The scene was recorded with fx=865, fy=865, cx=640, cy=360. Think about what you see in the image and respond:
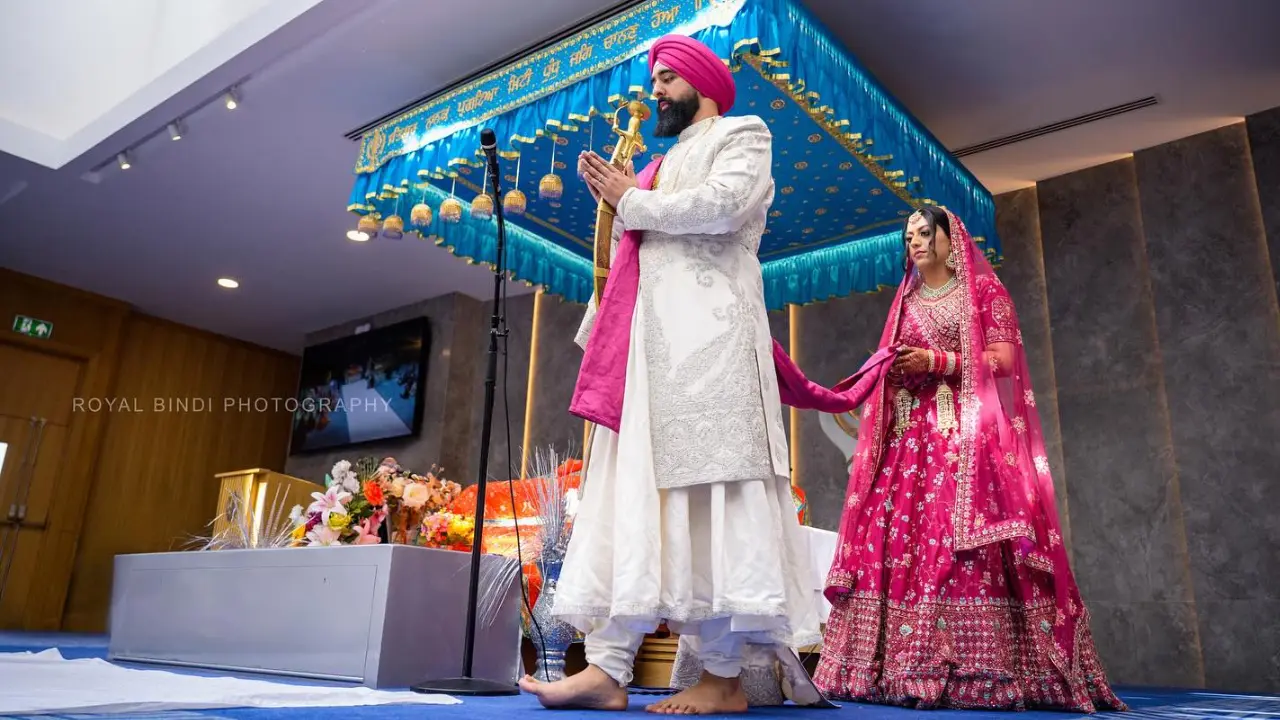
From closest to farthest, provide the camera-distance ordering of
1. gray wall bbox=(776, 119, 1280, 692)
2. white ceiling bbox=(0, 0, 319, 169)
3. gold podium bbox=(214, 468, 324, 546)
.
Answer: gray wall bbox=(776, 119, 1280, 692), white ceiling bbox=(0, 0, 319, 169), gold podium bbox=(214, 468, 324, 546)

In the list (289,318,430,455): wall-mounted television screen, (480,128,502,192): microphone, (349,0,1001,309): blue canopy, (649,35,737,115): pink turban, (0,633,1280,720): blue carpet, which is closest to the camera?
(0,633,1280,720): blue carpet

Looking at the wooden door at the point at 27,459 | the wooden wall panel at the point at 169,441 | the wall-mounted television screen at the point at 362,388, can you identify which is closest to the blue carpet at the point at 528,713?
the wall-mounted television screen at the point at 362,388

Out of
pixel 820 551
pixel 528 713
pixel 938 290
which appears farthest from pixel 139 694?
pixel 820 551

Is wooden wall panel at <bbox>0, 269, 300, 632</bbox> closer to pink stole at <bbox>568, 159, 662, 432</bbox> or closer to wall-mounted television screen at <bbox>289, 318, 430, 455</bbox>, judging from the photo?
wall-mounted television screen at <bbox>289, 318, 430, 455</bbox>

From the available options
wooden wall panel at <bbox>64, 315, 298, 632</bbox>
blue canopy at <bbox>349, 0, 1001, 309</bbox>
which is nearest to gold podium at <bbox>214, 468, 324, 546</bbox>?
wooden wall panel at <bbox>64, 315, 298, 632</bbox>

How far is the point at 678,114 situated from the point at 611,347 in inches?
25.3

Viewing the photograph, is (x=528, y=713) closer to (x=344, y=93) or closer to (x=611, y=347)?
(x=611, y=347)

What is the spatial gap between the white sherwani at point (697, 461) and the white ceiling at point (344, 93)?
2.72 meters

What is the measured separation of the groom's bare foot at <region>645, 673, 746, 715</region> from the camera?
176 cm

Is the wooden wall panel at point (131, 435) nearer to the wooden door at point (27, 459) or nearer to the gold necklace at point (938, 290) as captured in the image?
the wooden door at point (27, 459)

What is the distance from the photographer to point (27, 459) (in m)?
7.96

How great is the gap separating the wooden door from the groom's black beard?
8.23 m

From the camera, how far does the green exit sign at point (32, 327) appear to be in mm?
7930

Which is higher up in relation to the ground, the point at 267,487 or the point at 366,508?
the point at 267,487
